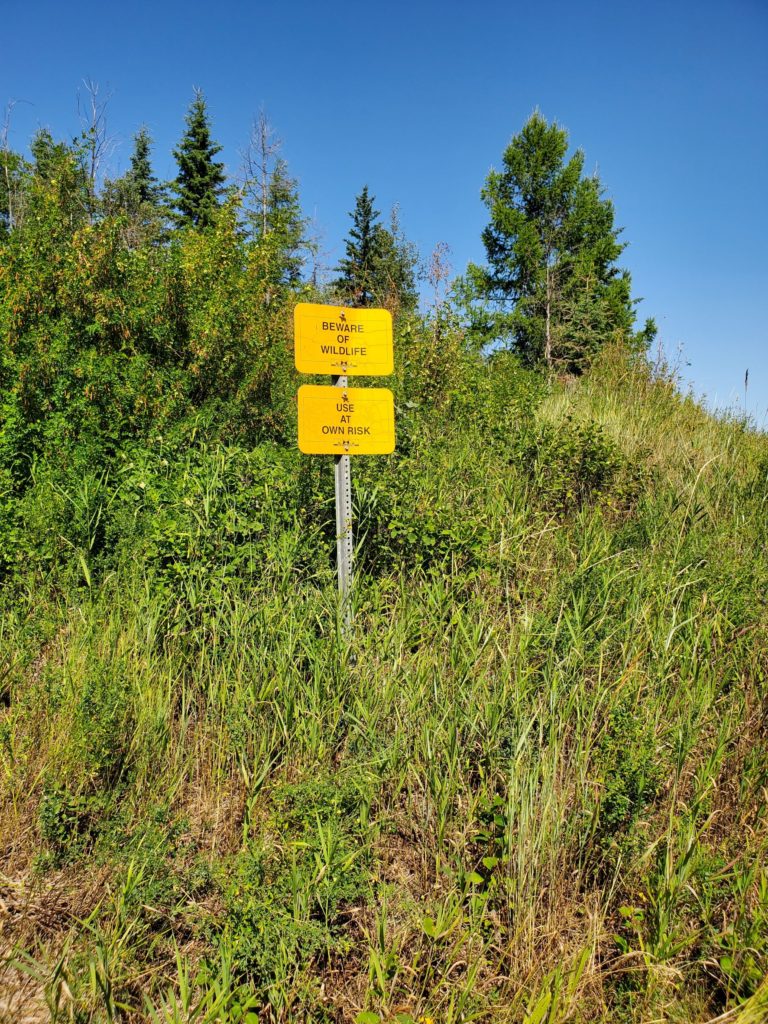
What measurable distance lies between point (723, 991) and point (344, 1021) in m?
1.12

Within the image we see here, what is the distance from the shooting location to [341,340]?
127 inches

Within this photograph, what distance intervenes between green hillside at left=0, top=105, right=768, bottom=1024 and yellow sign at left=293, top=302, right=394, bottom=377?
0.87 metres

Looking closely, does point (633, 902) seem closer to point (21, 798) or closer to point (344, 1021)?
point (344, 1021)

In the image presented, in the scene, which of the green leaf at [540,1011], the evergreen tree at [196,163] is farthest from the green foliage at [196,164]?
the green leaf at [540,1011]

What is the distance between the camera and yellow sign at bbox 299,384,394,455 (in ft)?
10.1

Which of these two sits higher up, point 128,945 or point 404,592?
point 404,592

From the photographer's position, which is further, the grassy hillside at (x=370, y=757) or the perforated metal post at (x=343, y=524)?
the perforated metal post at (x=343, y=524)

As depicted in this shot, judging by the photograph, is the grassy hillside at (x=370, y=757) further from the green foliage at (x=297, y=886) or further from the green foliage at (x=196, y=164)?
the green foliage at (x=196, y=164)

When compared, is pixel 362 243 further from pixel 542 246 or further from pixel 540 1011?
pixel 540 1011

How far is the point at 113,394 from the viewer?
189 inches

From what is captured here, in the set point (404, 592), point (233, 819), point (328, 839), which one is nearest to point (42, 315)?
point (404, 592)

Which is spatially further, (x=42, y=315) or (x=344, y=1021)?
(x=42, y=315)

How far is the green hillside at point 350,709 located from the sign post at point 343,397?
16.9 inches

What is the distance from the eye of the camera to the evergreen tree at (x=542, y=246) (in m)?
21.1
